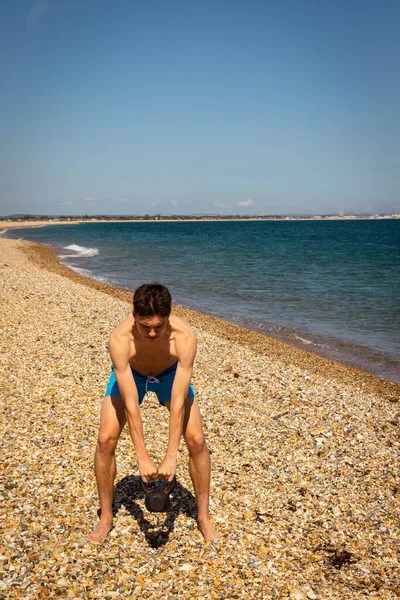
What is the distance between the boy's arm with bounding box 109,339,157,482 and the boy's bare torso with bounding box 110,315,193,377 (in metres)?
0.04

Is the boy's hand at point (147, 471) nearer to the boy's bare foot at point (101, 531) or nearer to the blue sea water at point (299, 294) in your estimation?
the boy's bare foot at point (101, 531)

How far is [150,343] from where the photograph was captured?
3.98 meters

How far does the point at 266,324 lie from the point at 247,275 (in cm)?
1300

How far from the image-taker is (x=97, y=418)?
6789 millimetres

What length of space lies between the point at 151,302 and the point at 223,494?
8.82ft

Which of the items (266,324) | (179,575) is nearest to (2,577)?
(179,575)

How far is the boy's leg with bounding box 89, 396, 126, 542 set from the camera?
4.08 m

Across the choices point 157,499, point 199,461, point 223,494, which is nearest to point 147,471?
point 157,499

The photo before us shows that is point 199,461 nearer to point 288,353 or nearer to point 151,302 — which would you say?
point 151,302

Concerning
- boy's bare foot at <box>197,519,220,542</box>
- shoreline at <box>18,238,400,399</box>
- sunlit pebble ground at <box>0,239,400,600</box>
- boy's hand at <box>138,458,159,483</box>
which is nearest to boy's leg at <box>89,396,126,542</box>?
sunlit pebble ground at <box>0,239,400,600</box>

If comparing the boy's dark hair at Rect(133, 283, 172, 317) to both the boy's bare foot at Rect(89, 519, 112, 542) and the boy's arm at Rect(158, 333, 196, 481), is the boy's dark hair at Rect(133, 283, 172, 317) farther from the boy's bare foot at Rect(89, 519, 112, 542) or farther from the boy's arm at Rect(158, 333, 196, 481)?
the boy's bare foot at Rect(89, 519, 112, 542)

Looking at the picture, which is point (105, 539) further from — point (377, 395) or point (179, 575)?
point (377, 395)

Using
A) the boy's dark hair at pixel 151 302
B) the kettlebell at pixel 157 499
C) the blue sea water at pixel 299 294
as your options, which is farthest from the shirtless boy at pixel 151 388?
the blue sea water at pixel 299 294

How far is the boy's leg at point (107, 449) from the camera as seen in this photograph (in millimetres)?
4082
